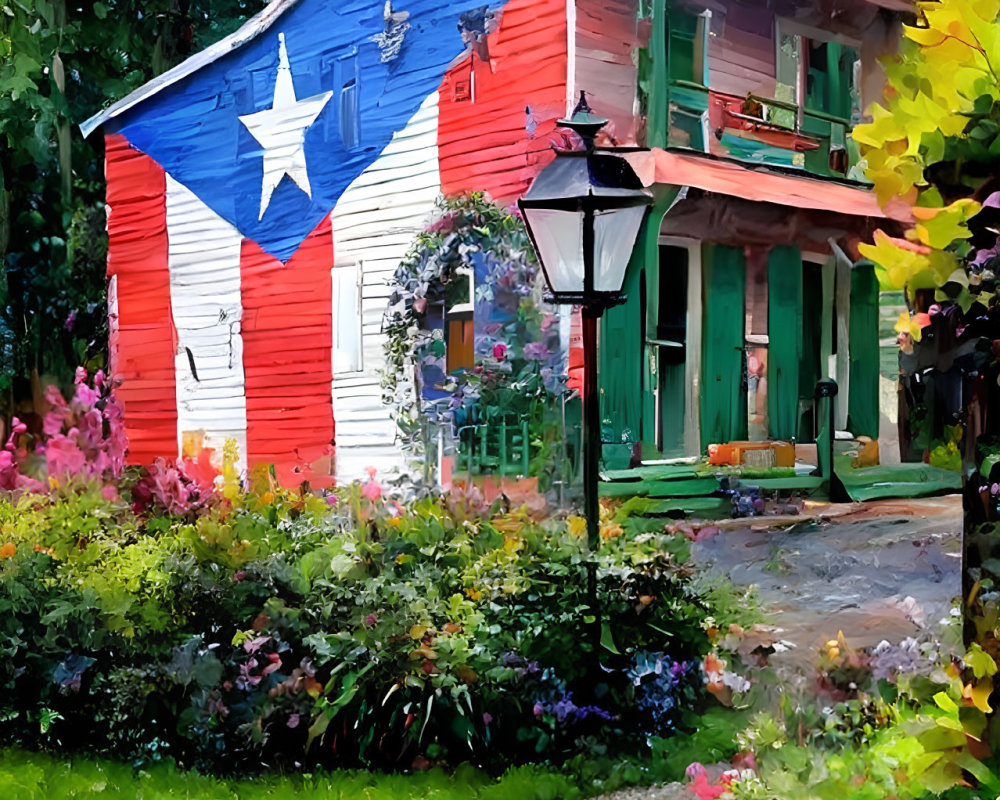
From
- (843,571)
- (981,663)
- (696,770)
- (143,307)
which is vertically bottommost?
(696,770)

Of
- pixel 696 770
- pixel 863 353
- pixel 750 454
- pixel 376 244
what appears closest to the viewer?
pixel 696 770

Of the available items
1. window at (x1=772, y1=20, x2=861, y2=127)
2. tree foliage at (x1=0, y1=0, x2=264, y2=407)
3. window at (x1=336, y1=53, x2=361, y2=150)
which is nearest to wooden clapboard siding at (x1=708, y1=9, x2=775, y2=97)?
window at (x1=772, y1=20, x2=861, y2=127)

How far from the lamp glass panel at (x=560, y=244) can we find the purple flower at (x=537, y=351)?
3604 millimetres

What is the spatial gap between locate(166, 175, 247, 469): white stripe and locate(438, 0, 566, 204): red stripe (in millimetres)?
3094

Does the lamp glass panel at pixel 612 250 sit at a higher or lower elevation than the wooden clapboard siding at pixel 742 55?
lower

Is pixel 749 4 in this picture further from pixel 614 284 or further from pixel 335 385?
pixel 614 284

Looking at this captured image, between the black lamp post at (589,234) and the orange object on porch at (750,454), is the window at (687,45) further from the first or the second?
the black lamp post at (589,234)

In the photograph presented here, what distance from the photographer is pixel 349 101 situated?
1016 centimetres

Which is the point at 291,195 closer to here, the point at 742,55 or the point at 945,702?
the point at 742,55

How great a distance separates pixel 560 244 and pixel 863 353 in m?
6.85

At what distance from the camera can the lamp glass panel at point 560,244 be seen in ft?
16.3

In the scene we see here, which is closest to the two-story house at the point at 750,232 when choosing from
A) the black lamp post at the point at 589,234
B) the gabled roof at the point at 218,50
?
the black lamp post at the point at 589,234

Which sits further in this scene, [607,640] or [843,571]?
[843,571]

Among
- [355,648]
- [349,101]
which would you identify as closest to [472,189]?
[349,101]
